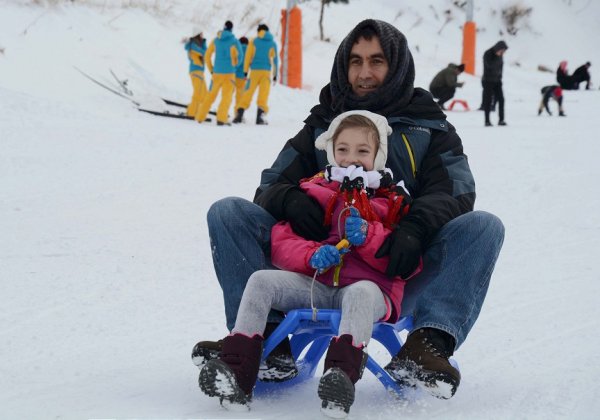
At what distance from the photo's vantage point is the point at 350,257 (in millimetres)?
2410

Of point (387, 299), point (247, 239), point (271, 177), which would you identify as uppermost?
point (271, 177)

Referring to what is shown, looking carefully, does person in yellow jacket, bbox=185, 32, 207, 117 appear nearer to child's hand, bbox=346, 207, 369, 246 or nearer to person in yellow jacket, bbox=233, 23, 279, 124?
person in yellow jacket, bbox=233, 23, 279, 124

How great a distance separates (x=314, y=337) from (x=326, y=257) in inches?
15.5

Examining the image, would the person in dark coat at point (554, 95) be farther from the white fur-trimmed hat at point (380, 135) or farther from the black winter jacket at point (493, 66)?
the white fur-trimmed hat at point (380, 135)

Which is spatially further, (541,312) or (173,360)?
(541,312)

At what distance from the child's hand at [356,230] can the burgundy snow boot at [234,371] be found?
395 mm

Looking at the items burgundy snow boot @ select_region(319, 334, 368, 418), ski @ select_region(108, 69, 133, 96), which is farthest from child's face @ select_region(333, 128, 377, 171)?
ski @ select_region(108, 69, 133, 96)

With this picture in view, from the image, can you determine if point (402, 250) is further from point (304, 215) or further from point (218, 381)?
point (218, 381)

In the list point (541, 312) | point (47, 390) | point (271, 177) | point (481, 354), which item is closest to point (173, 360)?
point (47, 390)

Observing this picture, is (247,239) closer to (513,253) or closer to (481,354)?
(481,354)

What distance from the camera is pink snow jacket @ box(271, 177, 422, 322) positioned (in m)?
2.35

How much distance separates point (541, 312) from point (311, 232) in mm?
1641

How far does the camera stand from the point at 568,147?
9.12 metres

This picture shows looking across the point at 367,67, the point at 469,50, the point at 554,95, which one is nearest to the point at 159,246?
the point at 367,67
